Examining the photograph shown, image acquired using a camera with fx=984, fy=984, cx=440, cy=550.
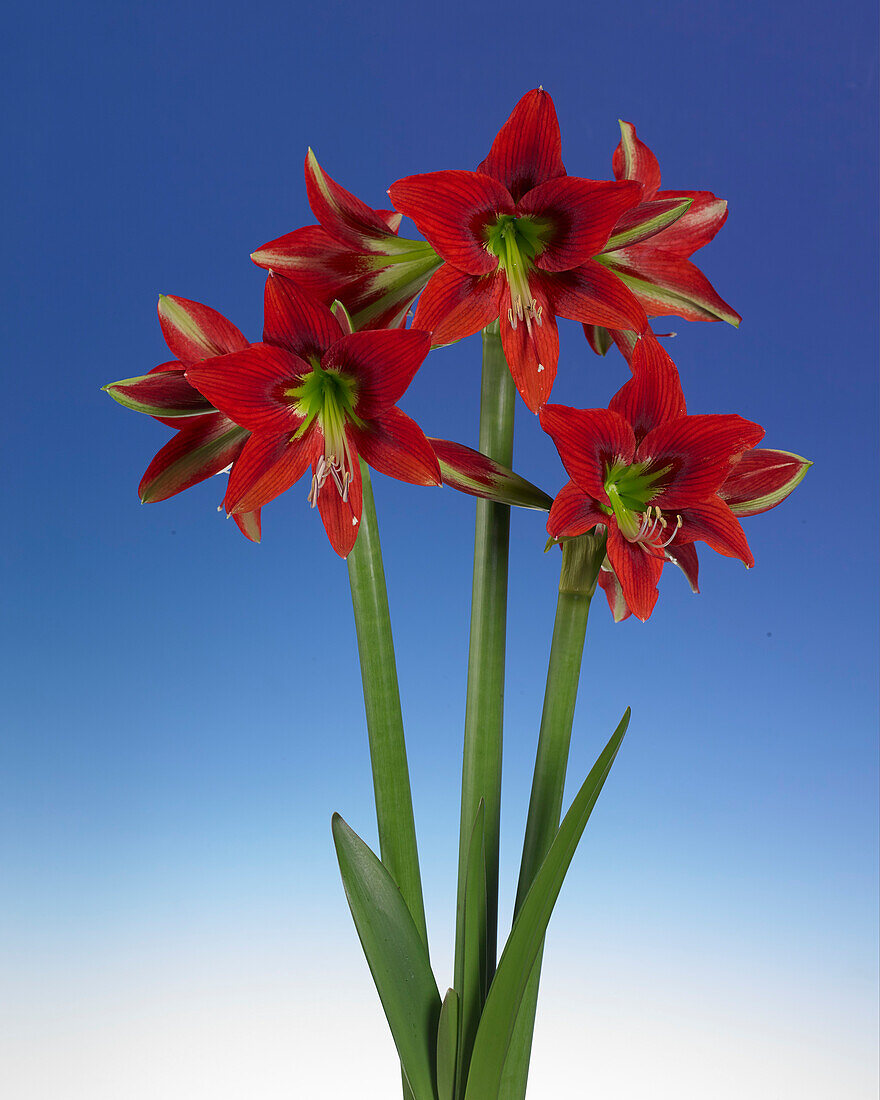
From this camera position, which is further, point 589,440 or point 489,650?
point 489,650

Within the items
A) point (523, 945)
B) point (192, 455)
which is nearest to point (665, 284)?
point (192, 455)

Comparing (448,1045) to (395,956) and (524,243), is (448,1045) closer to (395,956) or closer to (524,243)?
(395,956)

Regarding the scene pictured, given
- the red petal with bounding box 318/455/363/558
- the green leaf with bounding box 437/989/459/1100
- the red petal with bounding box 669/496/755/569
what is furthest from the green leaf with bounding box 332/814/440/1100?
the red petal with bounding box 669/496/755/569

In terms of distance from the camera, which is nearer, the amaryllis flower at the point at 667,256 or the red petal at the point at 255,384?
the red petal at the point at 255,384

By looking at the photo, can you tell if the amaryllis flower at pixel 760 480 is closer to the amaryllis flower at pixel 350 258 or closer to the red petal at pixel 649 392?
the red petal at pixel 649 392

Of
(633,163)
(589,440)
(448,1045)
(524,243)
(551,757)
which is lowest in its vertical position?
(448,1045)

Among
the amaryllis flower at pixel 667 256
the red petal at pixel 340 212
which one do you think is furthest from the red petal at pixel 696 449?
the red petal at pixel 340 212

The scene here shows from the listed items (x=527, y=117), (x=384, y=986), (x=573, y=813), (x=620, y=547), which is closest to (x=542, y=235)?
(x=527, y=117)

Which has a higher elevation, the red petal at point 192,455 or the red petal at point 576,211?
the red petal at point 576,211
